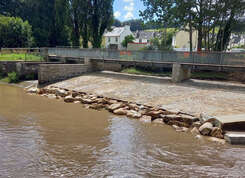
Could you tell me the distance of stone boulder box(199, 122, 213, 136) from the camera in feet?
29.1

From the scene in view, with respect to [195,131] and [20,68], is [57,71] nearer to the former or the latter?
[20,68]

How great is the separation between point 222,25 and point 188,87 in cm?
1071

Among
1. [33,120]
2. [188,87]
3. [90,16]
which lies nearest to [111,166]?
[33,120]

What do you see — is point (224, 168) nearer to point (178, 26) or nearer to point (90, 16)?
point (178, 26)

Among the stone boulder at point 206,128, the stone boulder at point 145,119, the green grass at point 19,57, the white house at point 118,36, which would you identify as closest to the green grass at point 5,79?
the green grass at point 19,57

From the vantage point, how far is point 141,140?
837cm

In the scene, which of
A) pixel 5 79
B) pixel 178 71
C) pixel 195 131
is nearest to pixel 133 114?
pixel 195 131

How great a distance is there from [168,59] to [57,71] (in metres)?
10.4

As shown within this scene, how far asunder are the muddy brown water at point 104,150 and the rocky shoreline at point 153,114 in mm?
536

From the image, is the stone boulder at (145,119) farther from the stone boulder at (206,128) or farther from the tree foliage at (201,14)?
the tree foliage at (201,14)

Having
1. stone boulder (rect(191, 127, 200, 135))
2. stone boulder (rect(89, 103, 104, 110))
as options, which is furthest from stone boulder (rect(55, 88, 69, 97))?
stone boulder (rect(191, 127, 200, 135))

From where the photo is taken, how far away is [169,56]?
668 inches

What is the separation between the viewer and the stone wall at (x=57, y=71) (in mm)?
20172

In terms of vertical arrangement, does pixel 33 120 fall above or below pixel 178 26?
below
